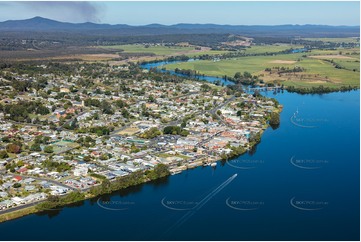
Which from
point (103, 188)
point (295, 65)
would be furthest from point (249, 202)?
point (295, 65)

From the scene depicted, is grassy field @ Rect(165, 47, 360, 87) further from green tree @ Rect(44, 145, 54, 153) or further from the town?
green tree @ Rect(44, 145, 54, 153)

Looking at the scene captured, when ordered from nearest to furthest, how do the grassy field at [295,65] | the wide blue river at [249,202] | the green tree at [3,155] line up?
the wide blue river at [249,202] → the green tree at [3,155] → the grassy field at [295,65]

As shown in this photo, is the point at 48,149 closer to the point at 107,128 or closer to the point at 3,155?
the point at 3,155

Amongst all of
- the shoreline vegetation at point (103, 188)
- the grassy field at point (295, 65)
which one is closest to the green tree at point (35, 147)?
the shoreline vegetation at point (103, 188)

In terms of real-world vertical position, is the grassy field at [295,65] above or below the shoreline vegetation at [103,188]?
above

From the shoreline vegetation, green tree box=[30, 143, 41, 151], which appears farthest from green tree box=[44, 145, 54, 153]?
the shoreline vegetation

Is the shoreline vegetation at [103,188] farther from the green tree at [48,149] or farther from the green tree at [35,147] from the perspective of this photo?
the green tree at [35,147]
